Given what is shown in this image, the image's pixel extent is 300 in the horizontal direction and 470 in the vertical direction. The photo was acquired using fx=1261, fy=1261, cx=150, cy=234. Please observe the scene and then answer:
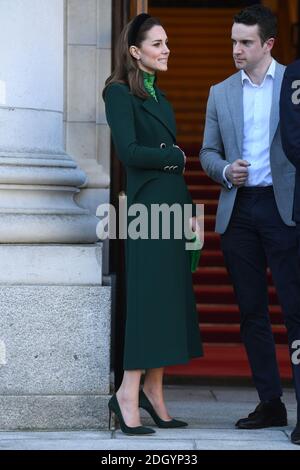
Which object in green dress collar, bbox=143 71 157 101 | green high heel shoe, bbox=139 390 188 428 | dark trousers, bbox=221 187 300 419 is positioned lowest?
green high heel shoe, bbox=139 390 188 428

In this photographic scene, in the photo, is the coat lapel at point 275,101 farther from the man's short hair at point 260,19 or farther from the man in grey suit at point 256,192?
the man's short hair at point 260,19

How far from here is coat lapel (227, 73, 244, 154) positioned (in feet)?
21.1

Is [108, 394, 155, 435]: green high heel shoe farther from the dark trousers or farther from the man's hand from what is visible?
the man's hand

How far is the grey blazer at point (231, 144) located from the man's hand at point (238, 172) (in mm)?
90

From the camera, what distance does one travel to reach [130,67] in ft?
20.4

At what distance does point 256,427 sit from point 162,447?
0.82m

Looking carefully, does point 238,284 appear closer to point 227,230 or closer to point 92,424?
point 227,230

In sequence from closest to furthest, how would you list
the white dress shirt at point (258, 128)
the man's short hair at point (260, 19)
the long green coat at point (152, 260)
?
the long green coat at point (152, 260) → the man's short hair at point (260, 19) → the white dress shirt at point (258, 128)

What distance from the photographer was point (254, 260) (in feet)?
21.3

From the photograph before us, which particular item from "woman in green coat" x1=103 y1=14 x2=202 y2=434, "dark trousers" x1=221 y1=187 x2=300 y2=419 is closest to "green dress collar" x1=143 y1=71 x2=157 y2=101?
"woman in green coat" x1=103 y1=14 x2=202 y2=434

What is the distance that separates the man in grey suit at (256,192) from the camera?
20.6 feet

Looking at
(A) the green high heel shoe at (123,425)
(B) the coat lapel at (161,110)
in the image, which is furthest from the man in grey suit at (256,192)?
(A) the green high heel shoe at (123,425)

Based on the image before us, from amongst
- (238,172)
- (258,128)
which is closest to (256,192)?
(238,172)

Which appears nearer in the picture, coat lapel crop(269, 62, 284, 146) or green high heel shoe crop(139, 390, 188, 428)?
coat lapel crop(269, 62, 284, 146)
